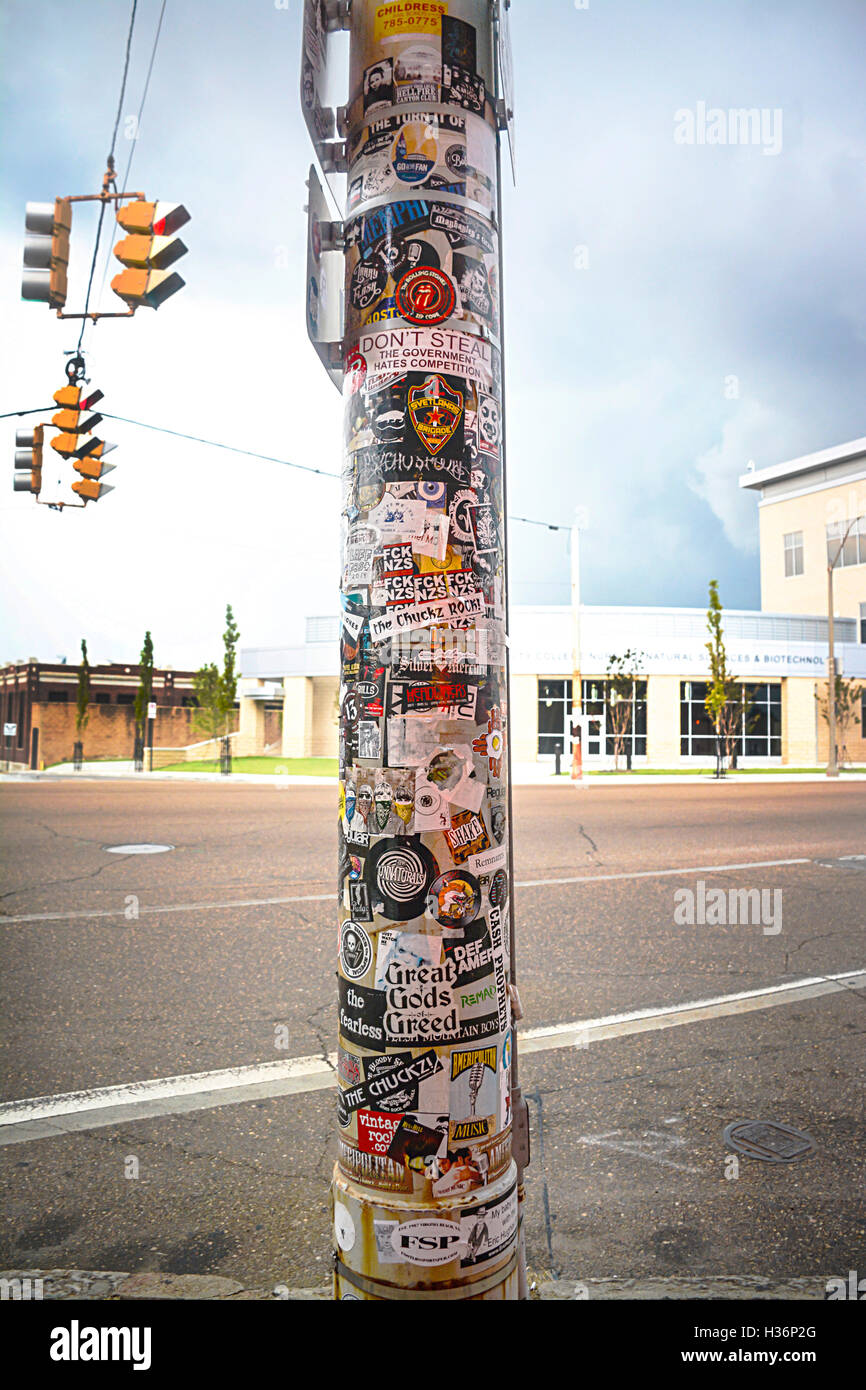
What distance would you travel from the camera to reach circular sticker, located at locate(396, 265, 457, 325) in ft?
6.84

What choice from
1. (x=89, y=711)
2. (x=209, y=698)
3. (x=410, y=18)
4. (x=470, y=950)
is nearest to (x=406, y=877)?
(x=470, y=950)

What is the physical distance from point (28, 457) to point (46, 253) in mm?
4002


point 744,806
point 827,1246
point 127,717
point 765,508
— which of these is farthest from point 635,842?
point 765,508

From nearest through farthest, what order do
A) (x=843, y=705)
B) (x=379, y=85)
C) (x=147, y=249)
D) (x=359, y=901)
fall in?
(x=359, y=901) → (x=379, y=85) → (x=147, y=249) → (x=843, y=705)

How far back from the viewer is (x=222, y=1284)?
104 inches

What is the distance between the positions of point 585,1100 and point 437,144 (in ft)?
12.0

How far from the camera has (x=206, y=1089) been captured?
4.11 metres

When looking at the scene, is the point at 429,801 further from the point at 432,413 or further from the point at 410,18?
the point at 410,18

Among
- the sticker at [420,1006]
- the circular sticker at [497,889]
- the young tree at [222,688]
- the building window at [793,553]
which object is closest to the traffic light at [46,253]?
the circular sticker at [497,889]

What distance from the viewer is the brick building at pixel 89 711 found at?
56.8 m

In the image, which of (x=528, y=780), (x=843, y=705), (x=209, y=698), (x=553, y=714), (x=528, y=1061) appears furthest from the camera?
(x=209, y=698)

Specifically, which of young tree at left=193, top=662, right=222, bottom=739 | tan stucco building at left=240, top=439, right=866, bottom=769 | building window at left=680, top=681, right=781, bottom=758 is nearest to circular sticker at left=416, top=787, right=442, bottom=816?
tan stucco building at left=240, top=439, right=866, bottom=769

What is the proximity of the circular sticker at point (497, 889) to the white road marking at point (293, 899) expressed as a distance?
6210mm

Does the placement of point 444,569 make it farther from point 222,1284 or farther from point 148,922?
point 148,922
